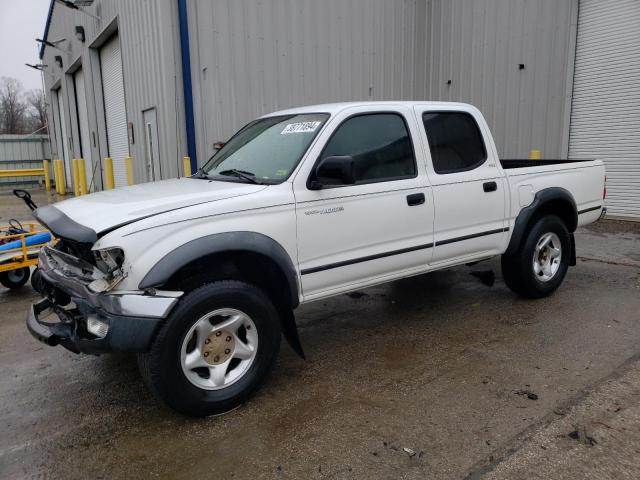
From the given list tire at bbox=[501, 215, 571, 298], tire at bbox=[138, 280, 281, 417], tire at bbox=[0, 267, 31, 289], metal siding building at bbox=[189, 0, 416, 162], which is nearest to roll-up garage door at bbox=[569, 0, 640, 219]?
metal siding building at bbox=[189, 0, 416, 162]

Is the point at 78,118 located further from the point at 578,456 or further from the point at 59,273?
the point at 578,456

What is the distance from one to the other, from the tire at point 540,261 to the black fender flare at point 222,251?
2.57 meters

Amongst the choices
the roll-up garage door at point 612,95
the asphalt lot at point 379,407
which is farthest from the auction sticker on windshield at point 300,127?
the roll-up garage door at point 612,95

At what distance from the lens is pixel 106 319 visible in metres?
2.84

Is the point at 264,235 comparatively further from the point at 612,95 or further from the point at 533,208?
the point at 612,95

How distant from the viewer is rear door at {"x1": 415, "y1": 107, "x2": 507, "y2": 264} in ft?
14.1

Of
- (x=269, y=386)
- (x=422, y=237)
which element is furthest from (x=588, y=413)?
(x=269, y=386)

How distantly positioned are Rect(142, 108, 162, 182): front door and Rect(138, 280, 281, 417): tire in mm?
7801

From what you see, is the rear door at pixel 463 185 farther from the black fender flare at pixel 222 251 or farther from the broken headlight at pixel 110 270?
the broken headlight at pixel 110 270

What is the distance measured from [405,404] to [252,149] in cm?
222

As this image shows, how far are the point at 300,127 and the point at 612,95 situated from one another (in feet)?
28.7

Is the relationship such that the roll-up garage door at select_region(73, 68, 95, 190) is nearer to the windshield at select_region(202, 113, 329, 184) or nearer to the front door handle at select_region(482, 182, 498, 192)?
the windshield at select_region(202, 113, 329, 184)

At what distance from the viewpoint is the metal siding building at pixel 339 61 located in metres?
9.64

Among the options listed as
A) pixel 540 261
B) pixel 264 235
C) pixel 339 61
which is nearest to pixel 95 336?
pixel 264 235
